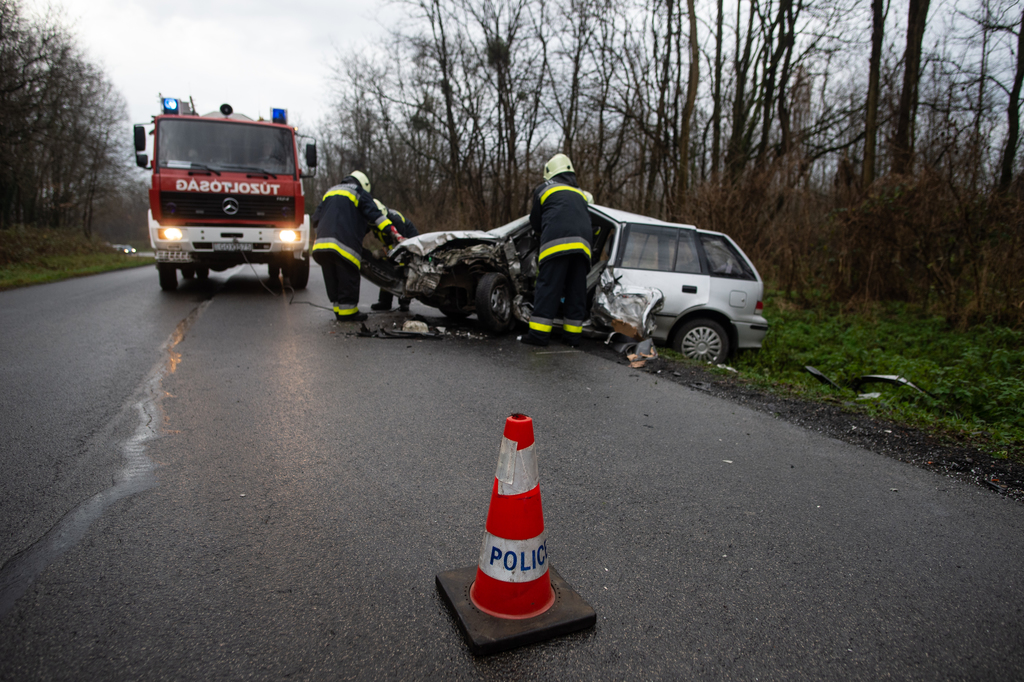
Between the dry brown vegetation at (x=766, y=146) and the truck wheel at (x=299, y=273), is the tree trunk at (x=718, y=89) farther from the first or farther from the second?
the truck wheel at (x=299, y=273)

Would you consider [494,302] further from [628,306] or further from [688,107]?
[688,107]

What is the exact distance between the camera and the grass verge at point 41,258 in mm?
13461

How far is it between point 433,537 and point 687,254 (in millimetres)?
5424

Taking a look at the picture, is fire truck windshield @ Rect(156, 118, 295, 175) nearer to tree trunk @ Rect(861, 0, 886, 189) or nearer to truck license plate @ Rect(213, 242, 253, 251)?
truck license plate @ Rect(213, 242, 253, 251)

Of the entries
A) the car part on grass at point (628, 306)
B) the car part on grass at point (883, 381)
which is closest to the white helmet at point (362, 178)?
the car part on grass at point (628, 306)

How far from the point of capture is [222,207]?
32.1ft

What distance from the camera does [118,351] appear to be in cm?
580

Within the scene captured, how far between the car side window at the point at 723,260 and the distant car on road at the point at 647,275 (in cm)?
1

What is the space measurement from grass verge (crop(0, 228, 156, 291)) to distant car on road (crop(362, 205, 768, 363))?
31.3ft

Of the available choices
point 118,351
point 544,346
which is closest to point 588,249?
point 544,346

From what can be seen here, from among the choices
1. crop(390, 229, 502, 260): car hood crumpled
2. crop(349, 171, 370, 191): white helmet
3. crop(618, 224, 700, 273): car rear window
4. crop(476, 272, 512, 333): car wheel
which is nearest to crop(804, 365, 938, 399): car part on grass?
crop(618, 224, 700, 273): car rear window

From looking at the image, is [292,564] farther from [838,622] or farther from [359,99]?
[359,99]

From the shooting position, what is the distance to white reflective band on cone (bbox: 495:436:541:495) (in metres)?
2.05

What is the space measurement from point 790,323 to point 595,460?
7533 mm
